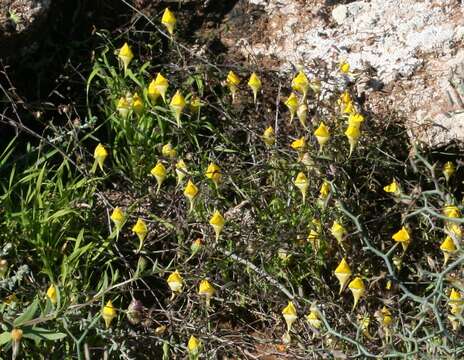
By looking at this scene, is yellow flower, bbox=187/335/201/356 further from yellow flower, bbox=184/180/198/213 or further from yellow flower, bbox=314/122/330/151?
yellow flower, bbox=314/122/330/151

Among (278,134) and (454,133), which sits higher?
(278,134)

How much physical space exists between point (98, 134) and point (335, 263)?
1.22 meters

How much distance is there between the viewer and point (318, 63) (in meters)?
4.21

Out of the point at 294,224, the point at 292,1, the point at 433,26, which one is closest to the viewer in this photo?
the point at 294,224

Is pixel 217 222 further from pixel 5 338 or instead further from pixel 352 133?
pixel 5 338

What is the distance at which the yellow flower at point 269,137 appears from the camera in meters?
3.79

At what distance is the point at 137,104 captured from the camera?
3863mm

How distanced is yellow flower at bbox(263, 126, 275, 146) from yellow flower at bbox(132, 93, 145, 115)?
0.51m

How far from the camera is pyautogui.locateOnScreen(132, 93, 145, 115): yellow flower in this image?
386cm

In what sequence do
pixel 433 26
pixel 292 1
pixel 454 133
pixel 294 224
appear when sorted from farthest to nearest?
pixel 292 1 < pixel 433 26 < pixel 454 133 < pixel 294 224

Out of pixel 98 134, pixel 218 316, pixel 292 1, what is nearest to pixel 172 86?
pixel 98 134

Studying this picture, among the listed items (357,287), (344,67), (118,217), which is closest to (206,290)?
(118,217)

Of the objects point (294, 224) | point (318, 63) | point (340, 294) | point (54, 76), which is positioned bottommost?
point (340, 294)

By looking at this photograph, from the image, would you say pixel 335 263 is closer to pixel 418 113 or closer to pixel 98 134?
pixel 418 113
